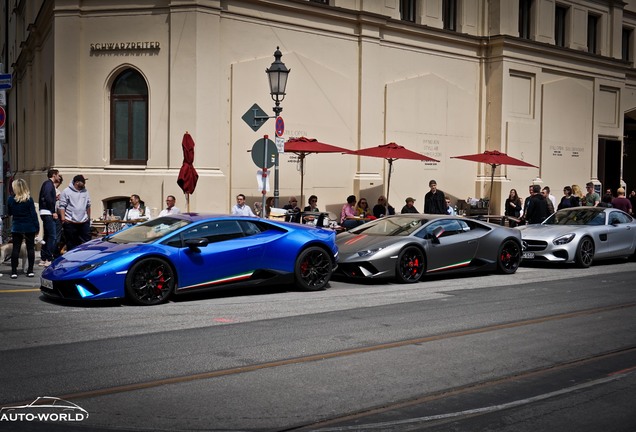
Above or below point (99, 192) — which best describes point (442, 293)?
below

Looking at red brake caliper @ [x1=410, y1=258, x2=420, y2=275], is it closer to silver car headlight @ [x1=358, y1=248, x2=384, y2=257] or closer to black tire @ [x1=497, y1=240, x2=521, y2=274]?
silver car headlight @ [x1=358, y1=248, x2=384, y2=257]

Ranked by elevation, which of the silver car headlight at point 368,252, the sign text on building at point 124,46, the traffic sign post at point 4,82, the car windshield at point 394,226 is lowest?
the silver car headlight at point 368,252

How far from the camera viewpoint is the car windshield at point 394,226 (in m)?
15.2

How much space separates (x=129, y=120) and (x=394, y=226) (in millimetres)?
9747

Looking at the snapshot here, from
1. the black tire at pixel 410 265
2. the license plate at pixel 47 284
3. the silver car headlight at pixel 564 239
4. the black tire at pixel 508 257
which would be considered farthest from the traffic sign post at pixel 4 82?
the silver car headlight at pixel 564 239

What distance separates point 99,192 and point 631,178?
101 feet

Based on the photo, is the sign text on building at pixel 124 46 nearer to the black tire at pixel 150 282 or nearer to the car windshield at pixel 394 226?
the car windshield at pixel 394 226

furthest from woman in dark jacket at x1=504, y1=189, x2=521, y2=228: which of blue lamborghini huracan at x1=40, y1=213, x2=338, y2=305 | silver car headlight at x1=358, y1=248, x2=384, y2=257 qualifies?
blue lamborghini huracan at x1=40, y1=213, x2=338, y2=305

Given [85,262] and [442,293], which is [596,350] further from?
[85,262]

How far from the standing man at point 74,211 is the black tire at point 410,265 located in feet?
19.8

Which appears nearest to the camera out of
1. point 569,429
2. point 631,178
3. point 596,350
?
point 569,429

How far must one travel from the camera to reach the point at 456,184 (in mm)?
29266

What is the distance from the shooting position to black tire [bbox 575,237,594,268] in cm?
1767

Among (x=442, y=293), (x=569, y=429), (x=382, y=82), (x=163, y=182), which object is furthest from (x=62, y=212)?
(x=382, y=82)
